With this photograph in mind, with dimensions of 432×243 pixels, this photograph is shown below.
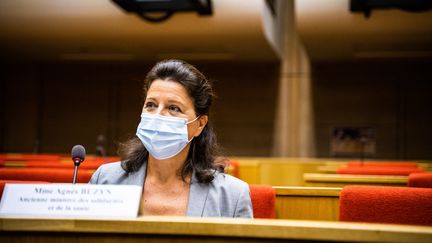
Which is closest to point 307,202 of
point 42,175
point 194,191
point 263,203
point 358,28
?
point 263,203

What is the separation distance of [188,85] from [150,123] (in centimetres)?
23

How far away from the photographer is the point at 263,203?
2295mm

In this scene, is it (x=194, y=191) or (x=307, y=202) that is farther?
(x=307, y=202)

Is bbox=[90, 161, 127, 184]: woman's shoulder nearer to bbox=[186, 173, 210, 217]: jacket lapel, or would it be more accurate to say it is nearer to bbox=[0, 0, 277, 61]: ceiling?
bbox=[186, 173, 210, 217]: jacket lapel

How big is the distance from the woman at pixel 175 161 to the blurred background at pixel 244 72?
20.6ft

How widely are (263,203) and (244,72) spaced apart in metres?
9.64

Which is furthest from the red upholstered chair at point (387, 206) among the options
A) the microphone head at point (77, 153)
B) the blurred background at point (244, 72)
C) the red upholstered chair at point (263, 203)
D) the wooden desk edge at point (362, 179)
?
the blurred background at point (244, 72)

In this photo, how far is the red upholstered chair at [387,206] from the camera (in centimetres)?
195

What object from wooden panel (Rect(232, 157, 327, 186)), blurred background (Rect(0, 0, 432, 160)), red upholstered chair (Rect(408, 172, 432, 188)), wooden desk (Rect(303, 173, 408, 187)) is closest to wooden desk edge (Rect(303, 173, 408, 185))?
wooden desk (Rect(303, 173, 408, 187))

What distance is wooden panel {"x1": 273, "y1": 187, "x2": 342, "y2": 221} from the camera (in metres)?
2.67

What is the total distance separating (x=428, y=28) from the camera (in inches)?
332

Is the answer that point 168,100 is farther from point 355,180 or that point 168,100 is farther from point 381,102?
point 381,102

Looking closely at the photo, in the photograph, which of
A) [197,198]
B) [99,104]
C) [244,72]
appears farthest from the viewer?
[99,104]

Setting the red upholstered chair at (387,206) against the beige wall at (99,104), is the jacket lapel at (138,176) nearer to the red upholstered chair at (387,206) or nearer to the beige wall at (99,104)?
the red upholstered chair at (387,206)
